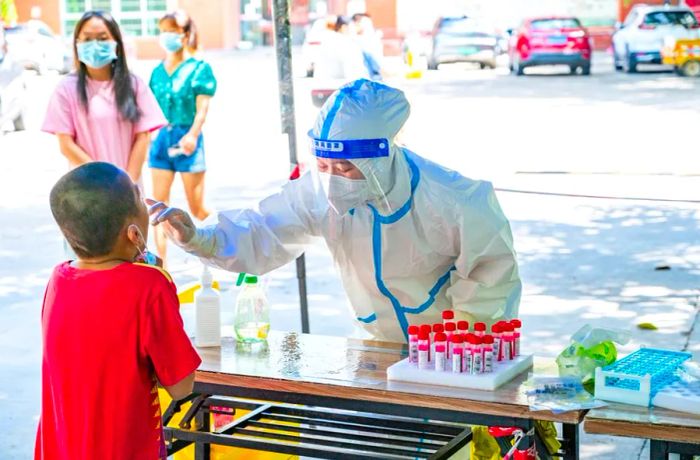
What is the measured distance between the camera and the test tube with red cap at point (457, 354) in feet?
11.1

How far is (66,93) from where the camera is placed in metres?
6.31

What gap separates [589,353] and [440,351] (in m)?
0.43

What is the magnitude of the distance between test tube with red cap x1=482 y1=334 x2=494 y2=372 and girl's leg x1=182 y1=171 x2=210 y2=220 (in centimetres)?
477

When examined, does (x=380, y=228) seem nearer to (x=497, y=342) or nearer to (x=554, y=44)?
(x=497, y=342)

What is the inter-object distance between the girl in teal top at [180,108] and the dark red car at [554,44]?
18.2 meters

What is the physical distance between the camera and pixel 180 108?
786 centimetres

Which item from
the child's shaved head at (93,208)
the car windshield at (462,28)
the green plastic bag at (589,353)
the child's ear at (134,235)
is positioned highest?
the child's shaved head at (93,208)

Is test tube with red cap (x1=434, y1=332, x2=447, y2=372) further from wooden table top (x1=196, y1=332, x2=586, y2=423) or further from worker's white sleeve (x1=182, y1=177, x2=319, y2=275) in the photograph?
worker's white sleeve (x1=182, y1=177, x2=319, y2=275)

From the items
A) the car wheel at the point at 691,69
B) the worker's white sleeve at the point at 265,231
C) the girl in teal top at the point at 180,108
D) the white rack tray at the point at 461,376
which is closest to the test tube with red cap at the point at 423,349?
the white rack tray at the point at 461,376

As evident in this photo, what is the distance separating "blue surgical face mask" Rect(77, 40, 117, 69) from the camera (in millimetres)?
6270

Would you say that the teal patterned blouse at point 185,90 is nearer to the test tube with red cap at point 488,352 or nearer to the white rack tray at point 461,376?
the white rack tray at point 461,376

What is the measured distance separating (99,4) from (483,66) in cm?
1502

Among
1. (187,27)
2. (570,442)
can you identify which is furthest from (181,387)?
(187,27)

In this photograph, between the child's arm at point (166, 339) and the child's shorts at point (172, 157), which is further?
the child's shorts at point (172, 157)
